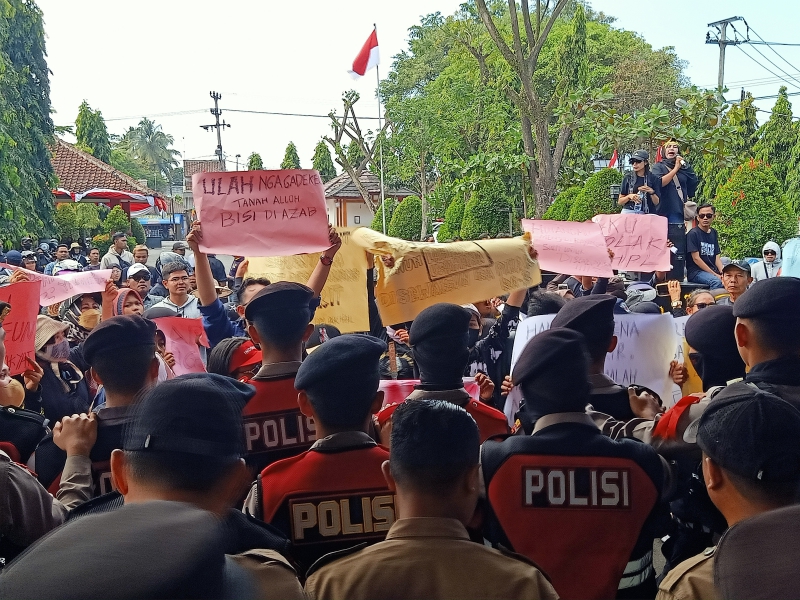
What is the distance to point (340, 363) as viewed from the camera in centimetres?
266

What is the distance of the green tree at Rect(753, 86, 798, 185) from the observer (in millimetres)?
24484

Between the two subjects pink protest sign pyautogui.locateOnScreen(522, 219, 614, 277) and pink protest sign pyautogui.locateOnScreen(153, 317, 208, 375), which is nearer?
pink protest sign pyautogui.locateOnScreen(153, 317, 208, 375)

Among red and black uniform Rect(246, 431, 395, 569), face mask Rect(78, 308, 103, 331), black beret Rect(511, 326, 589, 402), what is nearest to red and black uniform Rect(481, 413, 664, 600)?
black beret Rect(511, 326, 589, 402)

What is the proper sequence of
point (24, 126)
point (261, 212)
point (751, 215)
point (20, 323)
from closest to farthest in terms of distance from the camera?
point (20, 323), point (261, 212), point (751, 215), point (24, 126)

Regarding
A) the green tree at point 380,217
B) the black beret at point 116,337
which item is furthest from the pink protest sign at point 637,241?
the green tree at point 380,217

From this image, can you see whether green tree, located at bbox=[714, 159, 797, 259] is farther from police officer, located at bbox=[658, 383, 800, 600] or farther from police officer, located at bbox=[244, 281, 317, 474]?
police officer, located at bbox=[658, 383, 800, 600]

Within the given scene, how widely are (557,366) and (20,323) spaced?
309 centimetres

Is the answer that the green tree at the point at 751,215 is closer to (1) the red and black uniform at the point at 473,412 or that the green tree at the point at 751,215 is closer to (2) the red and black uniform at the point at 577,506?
(1) the red and black uniform at the point at 473,412

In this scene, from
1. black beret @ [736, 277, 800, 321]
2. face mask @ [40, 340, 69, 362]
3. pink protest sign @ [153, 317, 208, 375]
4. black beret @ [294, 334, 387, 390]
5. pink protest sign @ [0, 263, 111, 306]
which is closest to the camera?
black beret @ [294, 334, 387, 390]

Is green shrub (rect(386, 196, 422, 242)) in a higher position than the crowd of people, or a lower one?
higher

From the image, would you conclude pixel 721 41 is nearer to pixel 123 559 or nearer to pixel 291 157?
pixel 123 559

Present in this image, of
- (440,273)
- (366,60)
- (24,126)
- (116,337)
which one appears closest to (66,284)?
(440,273)

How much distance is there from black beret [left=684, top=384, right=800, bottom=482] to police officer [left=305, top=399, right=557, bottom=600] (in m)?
0.54

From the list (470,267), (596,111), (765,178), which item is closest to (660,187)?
(765,178)
